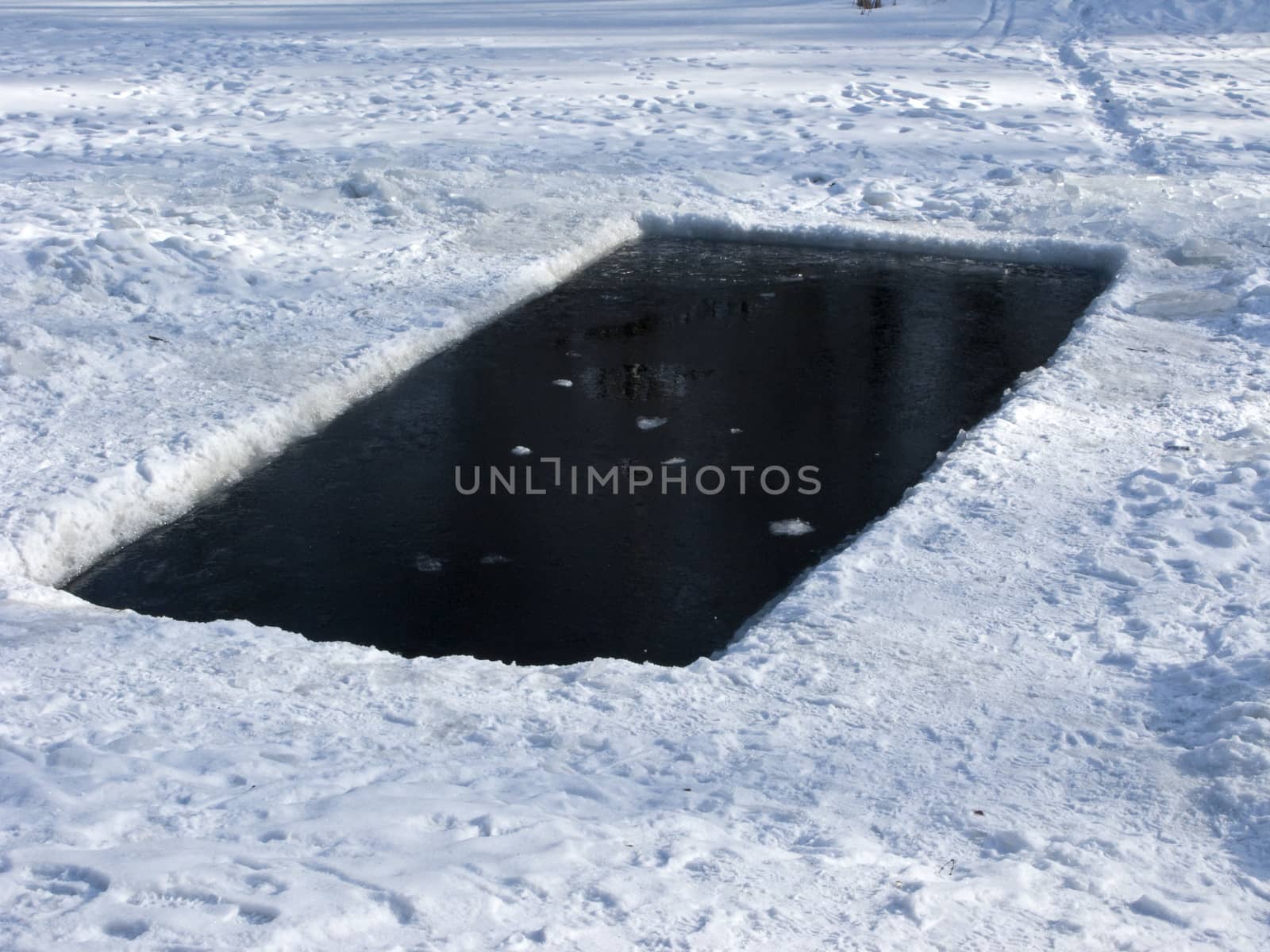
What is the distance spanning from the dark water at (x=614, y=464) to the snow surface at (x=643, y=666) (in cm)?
27

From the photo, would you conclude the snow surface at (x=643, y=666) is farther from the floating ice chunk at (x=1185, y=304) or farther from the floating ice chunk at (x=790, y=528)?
the floating ice chunk at (x=790, y=528)

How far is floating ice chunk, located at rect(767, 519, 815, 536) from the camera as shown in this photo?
211 inches

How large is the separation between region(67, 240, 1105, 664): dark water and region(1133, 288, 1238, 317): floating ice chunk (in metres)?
0.45

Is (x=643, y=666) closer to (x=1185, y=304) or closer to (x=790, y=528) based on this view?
(x=790, y=528)

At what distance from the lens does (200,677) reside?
4184 mm

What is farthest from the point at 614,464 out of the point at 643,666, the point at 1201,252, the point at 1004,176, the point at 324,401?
the point at 1004,176

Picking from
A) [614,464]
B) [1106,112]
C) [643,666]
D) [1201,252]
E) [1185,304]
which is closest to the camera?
[643,666]

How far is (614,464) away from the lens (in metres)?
5.98

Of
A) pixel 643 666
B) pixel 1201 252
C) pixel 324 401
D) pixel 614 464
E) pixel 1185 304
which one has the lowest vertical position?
pixel 643 666

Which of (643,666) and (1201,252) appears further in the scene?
(1201,252)

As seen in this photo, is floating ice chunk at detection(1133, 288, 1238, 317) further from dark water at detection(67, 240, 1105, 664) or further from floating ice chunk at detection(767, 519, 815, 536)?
floating ice chunk at detection(767, 519, 815, 536)

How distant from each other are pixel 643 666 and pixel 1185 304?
4936mm

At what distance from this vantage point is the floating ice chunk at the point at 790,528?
5371mm

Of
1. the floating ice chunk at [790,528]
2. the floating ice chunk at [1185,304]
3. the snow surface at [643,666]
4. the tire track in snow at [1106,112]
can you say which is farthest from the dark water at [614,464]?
the tire track in snow at [1106,112]
